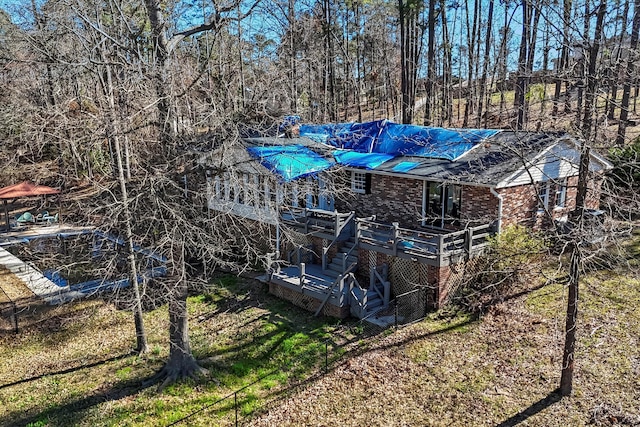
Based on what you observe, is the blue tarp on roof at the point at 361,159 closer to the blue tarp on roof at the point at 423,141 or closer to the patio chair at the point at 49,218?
the blue tarp on roof at the point at 423,141

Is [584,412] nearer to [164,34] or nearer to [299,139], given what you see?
[164,34]

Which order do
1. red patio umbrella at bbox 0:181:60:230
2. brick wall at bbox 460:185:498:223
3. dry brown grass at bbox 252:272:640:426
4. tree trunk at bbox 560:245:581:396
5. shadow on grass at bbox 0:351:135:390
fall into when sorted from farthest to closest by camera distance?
red patio umbrella at bbox 0:181:60:230 < brick wall at bbox 460:185:498:223 < shadow on grass at bbox 0:351:135:390 < dry brown grass at bbox 252:272:640:426 < tree trunk at bbox 560:245:581:396

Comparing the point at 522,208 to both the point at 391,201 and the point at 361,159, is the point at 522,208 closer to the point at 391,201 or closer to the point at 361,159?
the point at 391,201

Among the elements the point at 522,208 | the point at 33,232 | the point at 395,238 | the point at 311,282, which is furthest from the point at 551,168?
the point at 33,232

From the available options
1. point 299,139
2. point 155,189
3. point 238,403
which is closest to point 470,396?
point 238,403

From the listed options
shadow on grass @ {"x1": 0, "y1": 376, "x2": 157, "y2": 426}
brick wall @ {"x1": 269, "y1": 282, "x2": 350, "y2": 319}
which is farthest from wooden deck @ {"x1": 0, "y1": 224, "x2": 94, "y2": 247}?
shadow on grass @ {"x1": 0, "y1": 376, "x2": 157, "y2": 426}

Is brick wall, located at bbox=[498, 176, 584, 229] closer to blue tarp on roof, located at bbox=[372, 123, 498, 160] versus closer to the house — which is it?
the house
